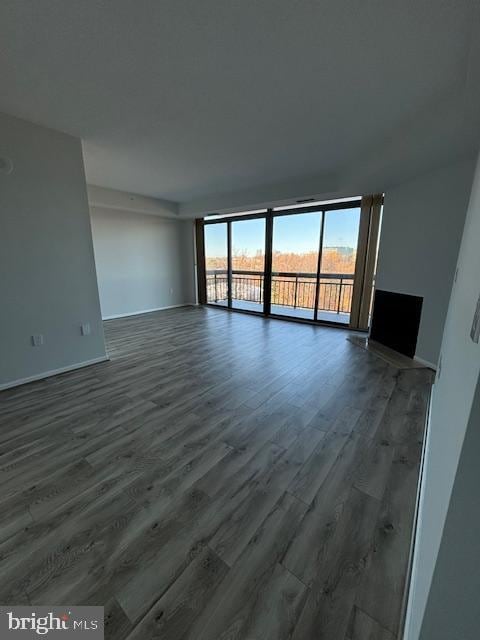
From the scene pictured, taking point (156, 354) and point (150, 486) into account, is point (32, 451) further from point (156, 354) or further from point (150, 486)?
point (156, 354)

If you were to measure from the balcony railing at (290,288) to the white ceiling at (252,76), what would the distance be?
2258 mm

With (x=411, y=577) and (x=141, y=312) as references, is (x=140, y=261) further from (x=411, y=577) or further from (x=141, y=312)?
(x=411, y=577)

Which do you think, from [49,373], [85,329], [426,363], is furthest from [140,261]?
[426,363]

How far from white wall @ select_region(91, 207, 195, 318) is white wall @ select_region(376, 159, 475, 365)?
4904mm

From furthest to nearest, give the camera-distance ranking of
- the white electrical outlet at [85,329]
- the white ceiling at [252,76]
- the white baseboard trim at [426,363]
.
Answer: the white electrical outlet at [85,329]
the white baseboard trim at [426,363]
the white ceiling at [252,76]

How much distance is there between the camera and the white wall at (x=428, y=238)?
280 cm

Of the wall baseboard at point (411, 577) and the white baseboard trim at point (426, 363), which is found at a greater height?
the white baseboard trim at point (426, 363)

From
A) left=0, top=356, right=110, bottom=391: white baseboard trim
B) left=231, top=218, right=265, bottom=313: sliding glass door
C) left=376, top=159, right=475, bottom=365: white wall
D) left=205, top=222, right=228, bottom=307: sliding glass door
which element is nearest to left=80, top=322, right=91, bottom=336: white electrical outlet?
left=0, top=356, right=110, bottom=391: white baseboard trim

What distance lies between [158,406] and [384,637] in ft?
6.54

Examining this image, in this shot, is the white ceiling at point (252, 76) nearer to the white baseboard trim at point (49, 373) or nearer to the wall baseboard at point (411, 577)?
the wall baseboard at point (411, 577)

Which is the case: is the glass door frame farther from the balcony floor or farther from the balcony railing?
the balcony railing

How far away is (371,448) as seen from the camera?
186cm

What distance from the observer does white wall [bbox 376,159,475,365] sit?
2.80 metres

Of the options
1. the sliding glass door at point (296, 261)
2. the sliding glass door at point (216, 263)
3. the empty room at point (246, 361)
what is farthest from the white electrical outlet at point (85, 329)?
the sliding glass door at point (216, 263)
